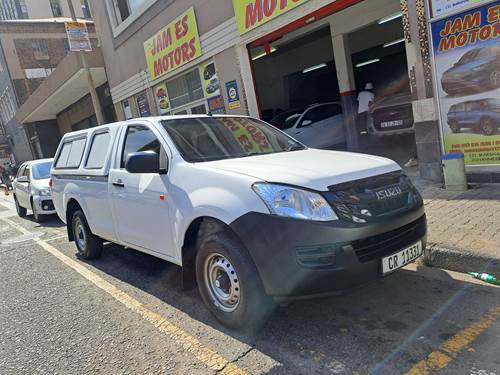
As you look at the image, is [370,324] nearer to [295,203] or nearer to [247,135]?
[295,203]

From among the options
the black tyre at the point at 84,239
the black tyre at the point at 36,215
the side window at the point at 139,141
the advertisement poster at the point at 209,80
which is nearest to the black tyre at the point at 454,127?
the side window at the point at 139,141

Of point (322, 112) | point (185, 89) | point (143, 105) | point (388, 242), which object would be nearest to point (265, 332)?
point (388, 242)

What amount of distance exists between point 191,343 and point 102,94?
1856 centimetres

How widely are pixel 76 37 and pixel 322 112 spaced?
7.50 meters

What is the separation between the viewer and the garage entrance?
396 inches

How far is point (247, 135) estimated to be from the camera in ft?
14.2

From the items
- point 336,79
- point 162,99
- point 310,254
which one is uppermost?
point 162,99

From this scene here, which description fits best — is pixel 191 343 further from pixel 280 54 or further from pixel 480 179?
pixel 280 54

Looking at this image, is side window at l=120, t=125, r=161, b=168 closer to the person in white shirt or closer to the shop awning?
the person in white shirt

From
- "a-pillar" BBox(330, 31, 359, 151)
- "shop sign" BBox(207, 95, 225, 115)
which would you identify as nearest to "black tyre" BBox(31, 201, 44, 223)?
"shop sign" BBox(207, 95, 225, 115)

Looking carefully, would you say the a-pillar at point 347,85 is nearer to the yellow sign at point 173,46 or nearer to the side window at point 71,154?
the yellow sign at point 173,46

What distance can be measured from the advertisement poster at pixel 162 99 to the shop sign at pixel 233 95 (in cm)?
358

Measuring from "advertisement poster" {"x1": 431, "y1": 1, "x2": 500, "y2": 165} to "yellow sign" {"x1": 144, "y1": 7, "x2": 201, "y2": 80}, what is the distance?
6.68 m

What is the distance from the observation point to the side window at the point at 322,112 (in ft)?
39.9
